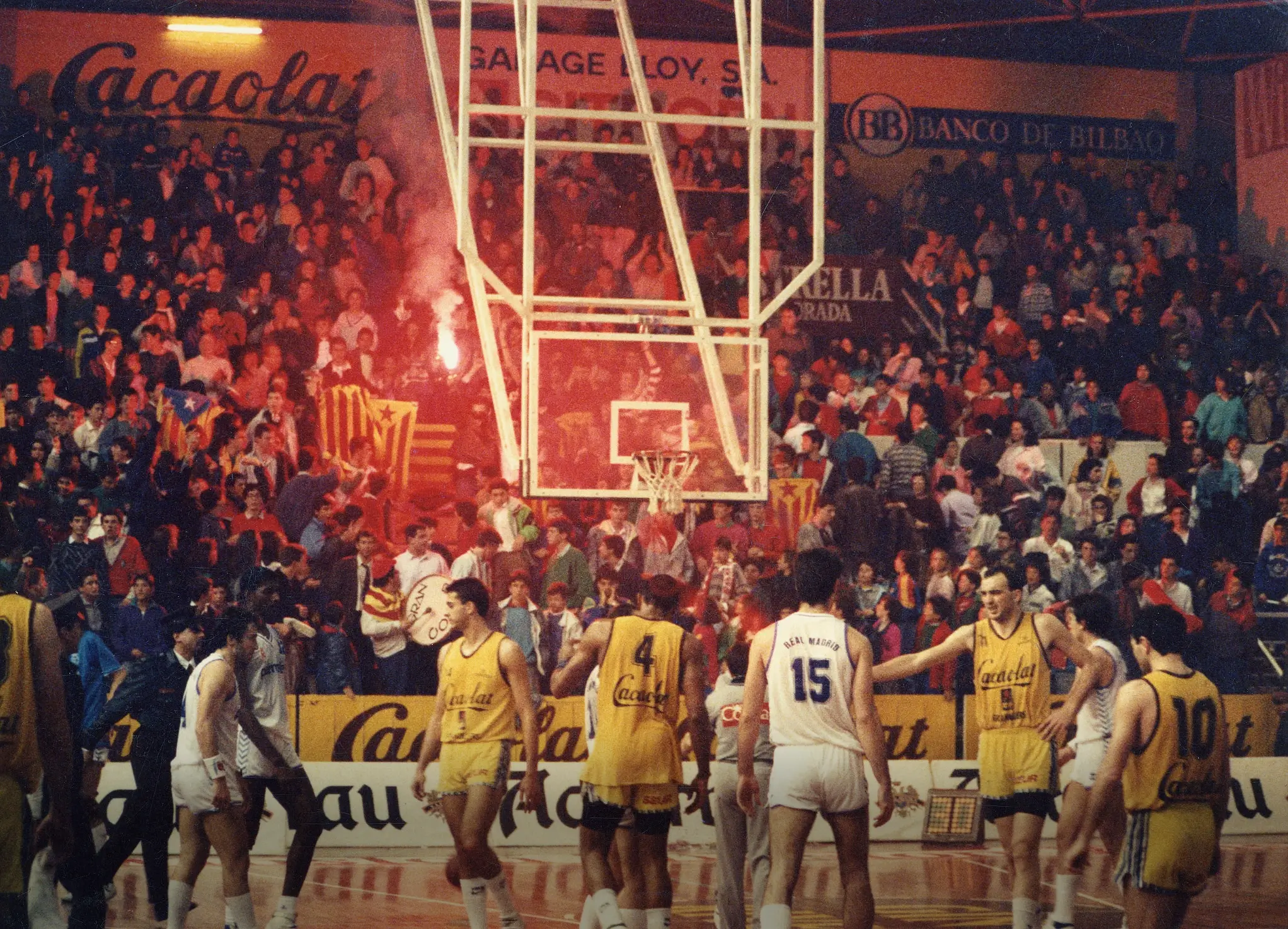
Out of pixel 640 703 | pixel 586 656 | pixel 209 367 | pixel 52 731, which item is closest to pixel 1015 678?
pixel 640 703

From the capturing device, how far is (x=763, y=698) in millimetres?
8562

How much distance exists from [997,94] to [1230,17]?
3.52 m

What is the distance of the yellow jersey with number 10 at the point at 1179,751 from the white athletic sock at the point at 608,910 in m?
2.63

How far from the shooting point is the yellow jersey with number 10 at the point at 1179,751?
746 centimetres

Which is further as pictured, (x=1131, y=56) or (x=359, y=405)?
(x=1131, y=56)

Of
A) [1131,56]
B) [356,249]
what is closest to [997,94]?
[1131,56]

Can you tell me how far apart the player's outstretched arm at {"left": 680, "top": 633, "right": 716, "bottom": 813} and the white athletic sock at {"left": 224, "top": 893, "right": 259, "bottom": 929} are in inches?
96.1

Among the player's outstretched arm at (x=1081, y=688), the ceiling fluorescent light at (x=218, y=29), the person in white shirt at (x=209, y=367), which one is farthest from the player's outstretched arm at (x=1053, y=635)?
the ceiling fluorescent light at (x=218, y=29)

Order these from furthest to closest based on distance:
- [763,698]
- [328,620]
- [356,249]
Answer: [356,249], [328,620], [763,698]

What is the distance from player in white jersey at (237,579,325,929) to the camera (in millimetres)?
9742

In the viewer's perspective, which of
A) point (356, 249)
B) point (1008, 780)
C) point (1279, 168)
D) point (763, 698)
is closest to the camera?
point (763, 698)

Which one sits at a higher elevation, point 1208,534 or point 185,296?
point 185,296

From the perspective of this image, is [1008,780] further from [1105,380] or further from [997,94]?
[997,94]

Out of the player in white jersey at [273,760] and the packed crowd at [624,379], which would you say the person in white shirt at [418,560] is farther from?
the player in white jersey at [273,760]
